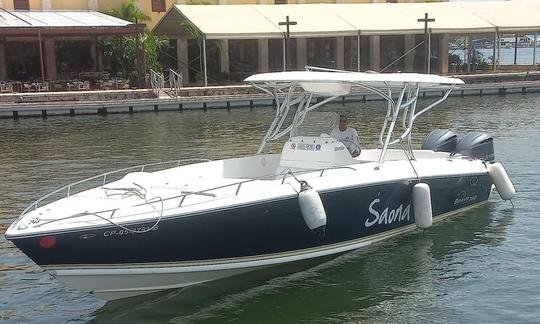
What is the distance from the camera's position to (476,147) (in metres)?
12.3

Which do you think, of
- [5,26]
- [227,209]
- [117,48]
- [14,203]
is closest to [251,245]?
[227,209]

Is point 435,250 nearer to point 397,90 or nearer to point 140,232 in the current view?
point 397,90

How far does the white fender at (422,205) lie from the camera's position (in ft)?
32.1

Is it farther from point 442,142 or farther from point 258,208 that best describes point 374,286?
point 442,142

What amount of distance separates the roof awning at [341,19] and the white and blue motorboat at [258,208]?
78.0 ft

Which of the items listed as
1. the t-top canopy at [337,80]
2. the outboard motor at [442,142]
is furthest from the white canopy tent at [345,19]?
the t-top canopy at [337,80]

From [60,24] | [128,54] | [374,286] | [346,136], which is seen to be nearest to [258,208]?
[374,286]

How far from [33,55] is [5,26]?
5.04 meters

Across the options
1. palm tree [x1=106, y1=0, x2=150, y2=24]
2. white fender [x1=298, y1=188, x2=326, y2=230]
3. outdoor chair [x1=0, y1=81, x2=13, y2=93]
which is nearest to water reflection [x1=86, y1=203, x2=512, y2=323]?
white fender [x1=298, y1=188, x2=326, y2=230]

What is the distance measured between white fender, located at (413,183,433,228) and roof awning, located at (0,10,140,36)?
84.0 feet

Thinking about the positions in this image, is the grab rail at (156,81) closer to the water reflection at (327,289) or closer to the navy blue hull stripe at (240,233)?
the water reflection at (327,289)

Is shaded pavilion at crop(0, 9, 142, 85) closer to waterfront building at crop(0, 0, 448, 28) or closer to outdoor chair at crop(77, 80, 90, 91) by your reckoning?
waterfront building at crop(0, 0, 448, 28)

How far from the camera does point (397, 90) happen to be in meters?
11.2

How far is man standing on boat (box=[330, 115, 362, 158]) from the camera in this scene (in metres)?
10.7
